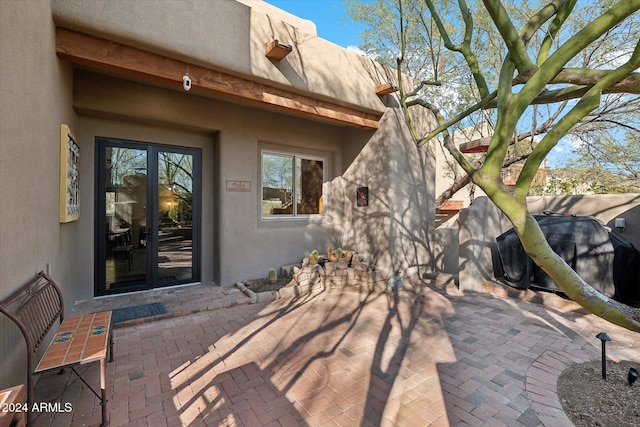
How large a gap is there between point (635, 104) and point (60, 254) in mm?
11242

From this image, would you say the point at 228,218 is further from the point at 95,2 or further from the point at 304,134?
the point at 95,2

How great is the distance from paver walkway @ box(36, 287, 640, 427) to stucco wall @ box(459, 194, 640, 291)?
0.94 m

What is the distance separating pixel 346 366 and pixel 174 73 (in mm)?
4172

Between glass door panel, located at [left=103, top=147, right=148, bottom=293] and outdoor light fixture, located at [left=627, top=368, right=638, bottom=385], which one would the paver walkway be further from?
glass door panel, located at [left=103, top=147, right=148, bottom=293]

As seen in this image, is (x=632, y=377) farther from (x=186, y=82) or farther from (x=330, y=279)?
(x=186, y=82)

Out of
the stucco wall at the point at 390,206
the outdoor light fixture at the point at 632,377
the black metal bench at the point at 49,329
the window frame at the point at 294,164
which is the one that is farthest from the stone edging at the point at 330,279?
the outdoor light fixture at the point at 632,377

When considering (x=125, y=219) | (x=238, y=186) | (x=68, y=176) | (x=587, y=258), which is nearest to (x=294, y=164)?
(x=238, y=186)

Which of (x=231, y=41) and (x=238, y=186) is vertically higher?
(x=231, y=41)

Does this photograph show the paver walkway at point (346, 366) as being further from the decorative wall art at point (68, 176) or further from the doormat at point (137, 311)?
the decorative wall art at point (68, 176)

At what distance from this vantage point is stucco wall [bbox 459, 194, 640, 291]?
517cm

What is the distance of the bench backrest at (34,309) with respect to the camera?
1.90m

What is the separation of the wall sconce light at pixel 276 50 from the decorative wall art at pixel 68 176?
2.82 meters

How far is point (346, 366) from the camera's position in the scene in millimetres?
3055

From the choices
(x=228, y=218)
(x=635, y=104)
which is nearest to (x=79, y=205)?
(x=228, y=218)
